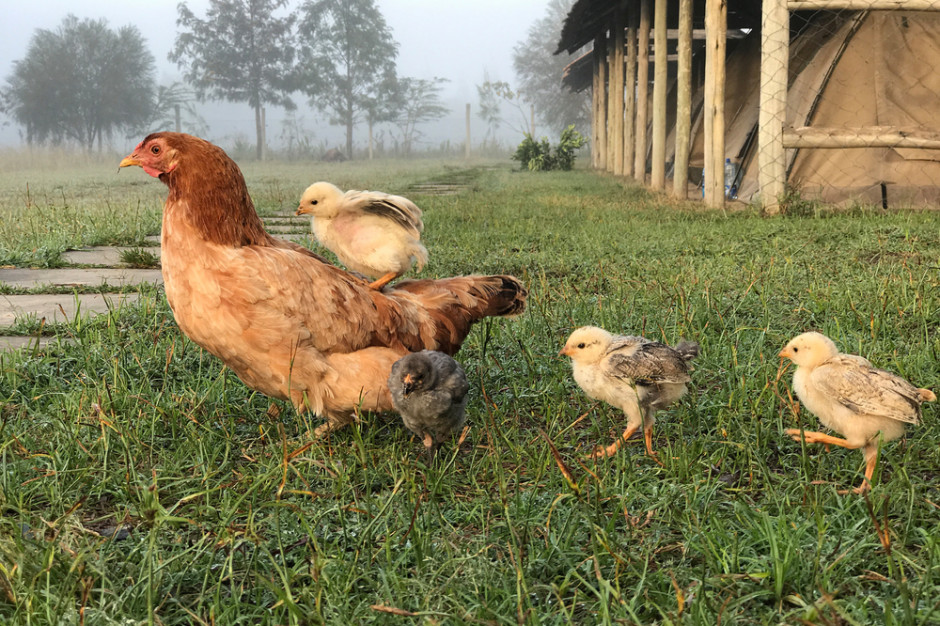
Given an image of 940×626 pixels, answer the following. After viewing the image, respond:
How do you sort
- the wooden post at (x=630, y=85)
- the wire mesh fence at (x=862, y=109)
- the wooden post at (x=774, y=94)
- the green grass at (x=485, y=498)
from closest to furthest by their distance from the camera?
the green grass at (x=485, y=498), the wooden post at (x=774, y=94), the wire mesh fence at (x=862, y=109), the wooden post at (x=630, y=85)

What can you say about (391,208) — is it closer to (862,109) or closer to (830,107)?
(830,107)

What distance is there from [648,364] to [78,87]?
71.3 meters

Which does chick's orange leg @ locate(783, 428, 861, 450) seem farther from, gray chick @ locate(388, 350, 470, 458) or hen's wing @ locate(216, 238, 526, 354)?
hen's wing @ locate(216, 238, 526, 354)

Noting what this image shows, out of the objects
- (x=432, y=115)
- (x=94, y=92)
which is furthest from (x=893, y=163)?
(x=432, y=115)

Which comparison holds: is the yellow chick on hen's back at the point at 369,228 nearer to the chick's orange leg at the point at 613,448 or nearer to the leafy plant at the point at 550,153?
the chick's orange leg at the point at 613,448

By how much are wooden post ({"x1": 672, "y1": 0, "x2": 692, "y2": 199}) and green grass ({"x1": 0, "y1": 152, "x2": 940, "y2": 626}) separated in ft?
24.2

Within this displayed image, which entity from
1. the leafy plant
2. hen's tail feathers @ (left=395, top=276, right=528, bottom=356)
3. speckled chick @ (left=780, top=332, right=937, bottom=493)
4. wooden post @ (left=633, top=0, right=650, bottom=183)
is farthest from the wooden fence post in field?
speckled chick @ (left=780, top=332, right=937, bottom=493)

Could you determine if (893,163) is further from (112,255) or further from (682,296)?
(112,255)

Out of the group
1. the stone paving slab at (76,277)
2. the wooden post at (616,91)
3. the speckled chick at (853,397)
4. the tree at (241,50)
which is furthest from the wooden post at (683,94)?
the tree at (241,50)

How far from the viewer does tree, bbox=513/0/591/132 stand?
75.1m

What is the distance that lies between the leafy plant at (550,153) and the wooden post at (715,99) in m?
17.0

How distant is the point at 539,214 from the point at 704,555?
27.2 feet

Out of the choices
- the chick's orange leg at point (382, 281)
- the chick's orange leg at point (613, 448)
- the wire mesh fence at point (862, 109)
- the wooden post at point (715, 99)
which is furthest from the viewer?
the wooden post at point (715, 99)

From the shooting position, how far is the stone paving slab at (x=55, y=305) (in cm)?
447
